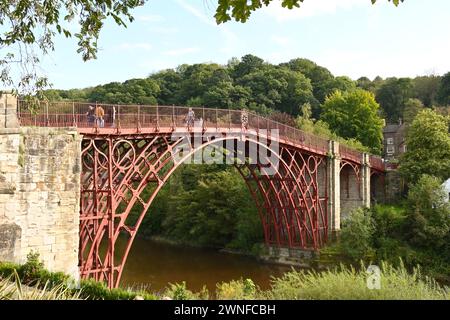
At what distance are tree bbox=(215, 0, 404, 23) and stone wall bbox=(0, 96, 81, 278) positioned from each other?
8748mm

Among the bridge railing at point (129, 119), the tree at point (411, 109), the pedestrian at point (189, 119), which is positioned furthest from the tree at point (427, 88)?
the pedestrian at point (189, 119)

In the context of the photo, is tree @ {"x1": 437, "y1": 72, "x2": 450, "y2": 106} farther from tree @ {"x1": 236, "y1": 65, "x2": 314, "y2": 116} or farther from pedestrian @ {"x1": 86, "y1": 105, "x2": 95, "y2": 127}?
pedestrian @ {"x1": 86, "y1": 105, "x2": 95, "y2": 127}

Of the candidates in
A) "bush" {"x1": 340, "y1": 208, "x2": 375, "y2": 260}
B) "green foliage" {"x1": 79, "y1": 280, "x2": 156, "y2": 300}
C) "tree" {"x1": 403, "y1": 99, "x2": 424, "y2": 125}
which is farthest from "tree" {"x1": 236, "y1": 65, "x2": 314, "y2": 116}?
"green foliage" {"x1": 79, "y1": 280, "x2": 156, "y2": 300}

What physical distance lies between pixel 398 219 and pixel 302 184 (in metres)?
6.07

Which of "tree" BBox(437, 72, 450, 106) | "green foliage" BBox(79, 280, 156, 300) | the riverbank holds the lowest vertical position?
"green foliage" BBox(79, 280, 156, 300)

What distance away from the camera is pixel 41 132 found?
42.9ft

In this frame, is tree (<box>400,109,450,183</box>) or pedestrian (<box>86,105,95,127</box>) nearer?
pedestrian (<box>86,105,95,127</box>)

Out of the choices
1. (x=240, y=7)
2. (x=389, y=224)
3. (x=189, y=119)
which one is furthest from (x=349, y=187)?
(x=240, y=7)

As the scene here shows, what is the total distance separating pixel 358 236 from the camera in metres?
28.2

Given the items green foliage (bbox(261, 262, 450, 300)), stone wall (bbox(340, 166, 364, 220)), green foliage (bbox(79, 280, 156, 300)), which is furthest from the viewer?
stone wall (bbox(340, 166, 364, 220))

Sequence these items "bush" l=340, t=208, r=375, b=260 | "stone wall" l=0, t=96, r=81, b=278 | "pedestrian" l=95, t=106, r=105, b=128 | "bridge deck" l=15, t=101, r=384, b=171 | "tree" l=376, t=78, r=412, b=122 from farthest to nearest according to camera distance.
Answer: "tree" l=376, t=78, r=412, b=122 → "bush" l=340, t=208, r=375, b=260 → "pedestrian" l=95, t=106, r=105, b=128 → "bridge deck" l=15, t=101, r=384, b=171 → "stone wall" l=0, t=96, r=81, b=278

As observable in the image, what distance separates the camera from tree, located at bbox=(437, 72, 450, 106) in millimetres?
Answer: 54969

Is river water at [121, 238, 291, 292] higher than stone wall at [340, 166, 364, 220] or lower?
lower

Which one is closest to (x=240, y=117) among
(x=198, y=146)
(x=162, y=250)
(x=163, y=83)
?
(x=198, y=146)
